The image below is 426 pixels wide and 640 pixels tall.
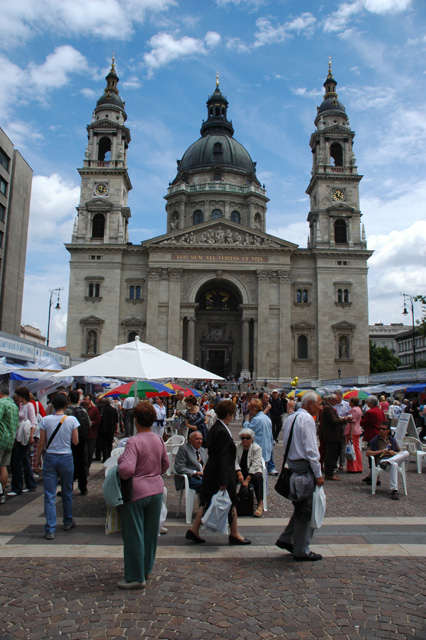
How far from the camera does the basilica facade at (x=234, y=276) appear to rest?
1993 inches

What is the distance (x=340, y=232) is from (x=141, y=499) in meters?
52.1

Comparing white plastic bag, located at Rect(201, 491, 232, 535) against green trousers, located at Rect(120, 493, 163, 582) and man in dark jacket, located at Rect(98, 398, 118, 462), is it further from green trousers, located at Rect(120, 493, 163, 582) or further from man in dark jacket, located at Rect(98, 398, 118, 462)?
man in dark jacket, located at Rect(98, 398, 118, 462)

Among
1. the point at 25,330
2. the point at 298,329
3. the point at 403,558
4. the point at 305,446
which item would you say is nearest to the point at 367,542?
the point at 403,558

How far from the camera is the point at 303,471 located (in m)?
6.32

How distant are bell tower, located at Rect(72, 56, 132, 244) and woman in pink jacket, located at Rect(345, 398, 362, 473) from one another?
42.2 meters

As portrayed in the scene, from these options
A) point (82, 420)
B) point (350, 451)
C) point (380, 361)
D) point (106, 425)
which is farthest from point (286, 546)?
point (380, 361)

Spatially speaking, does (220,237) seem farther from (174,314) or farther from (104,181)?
(104,181)

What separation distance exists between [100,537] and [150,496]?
2.41 m

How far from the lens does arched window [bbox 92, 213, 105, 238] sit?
5316 cm

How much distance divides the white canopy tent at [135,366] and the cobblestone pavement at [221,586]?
7.97 feet

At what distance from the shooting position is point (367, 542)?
7.20 meters

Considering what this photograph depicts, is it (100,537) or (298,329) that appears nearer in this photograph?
(100,537)

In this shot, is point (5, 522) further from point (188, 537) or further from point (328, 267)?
point (328, 267)

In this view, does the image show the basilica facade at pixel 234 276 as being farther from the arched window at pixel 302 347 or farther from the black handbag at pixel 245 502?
the black handbag at pixel 245 502
